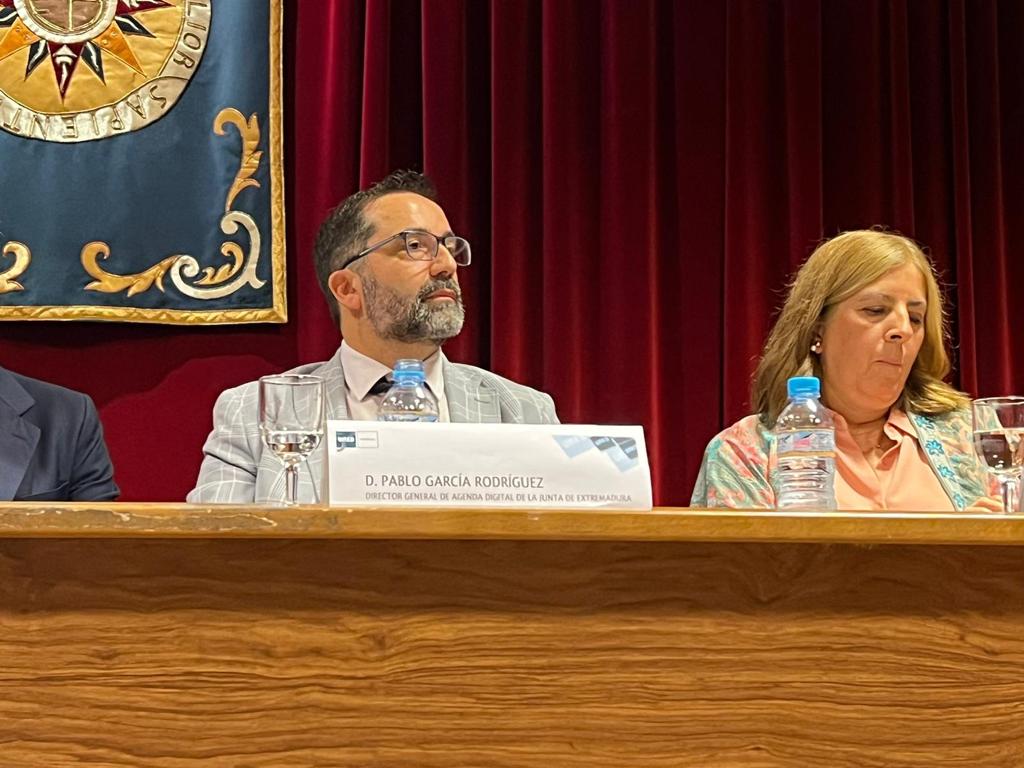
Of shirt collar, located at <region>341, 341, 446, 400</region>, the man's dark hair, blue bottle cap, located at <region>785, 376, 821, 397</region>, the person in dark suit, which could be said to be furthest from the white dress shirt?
blue bottle cap, located at <region>785, 376, 821, 397</region>

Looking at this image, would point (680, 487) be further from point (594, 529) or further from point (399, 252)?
point (594, 529)

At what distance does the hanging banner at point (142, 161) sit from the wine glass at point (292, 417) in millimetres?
1401

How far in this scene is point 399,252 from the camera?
240cm

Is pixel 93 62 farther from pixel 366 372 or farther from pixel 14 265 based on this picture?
pixel 366 372

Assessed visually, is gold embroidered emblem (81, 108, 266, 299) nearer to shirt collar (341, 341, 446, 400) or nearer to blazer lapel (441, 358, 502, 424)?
shirt collar (341, 341, 446, 400)

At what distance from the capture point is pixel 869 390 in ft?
6.98

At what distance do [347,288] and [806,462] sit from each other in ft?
3.71

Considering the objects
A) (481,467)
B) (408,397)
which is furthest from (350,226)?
(481,467)

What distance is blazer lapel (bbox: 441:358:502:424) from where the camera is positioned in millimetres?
2271

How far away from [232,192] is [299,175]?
0.16 meters

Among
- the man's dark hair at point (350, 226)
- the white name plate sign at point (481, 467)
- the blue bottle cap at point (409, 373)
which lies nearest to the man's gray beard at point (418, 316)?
the man's dark hair at point (350, 226)

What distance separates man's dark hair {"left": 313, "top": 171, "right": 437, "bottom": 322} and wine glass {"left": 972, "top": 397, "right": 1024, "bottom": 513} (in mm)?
1350

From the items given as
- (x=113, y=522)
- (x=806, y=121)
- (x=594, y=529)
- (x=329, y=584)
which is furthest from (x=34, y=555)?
(x=806, y=121)

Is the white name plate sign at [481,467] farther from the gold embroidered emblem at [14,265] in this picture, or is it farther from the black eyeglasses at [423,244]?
the gold embroidered emblem at [14,265]
